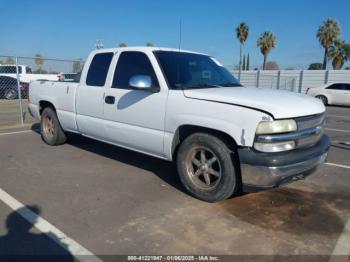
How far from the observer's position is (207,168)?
4.43m

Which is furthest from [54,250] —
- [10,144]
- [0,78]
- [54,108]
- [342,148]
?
[0,78]

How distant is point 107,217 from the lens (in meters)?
4.00

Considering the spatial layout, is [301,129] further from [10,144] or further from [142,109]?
[10,144]

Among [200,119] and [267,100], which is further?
[200,119]

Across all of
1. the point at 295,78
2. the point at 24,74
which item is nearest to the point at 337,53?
the point at 295,78

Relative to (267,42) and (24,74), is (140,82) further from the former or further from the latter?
(267,42)

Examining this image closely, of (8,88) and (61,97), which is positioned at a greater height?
(61,97)

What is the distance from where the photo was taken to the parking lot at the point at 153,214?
340 centimetres

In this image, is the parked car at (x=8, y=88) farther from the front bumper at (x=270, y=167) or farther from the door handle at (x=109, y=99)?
the front bumper at (x=270, y=167)

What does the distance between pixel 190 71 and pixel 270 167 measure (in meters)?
2.01

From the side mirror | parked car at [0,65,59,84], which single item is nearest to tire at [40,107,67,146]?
the side mirror

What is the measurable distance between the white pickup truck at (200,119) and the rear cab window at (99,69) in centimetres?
2

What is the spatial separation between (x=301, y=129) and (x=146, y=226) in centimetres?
207

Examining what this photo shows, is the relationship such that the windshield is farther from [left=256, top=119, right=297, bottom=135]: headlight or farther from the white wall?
the white wall
